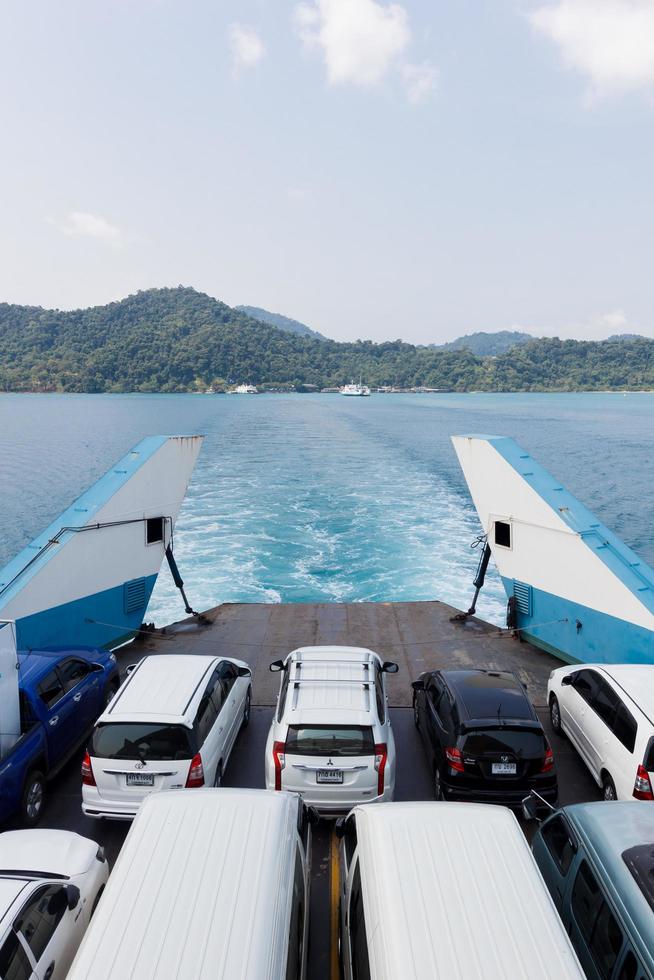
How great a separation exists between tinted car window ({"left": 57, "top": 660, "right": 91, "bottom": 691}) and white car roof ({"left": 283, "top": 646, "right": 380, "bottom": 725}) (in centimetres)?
281

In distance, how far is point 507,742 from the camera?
21.2 feet

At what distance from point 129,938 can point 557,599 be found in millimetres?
8818

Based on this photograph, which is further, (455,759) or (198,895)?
(455,759)

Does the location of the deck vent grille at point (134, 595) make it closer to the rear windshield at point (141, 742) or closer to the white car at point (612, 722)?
the rear windshield at point (141, 742)

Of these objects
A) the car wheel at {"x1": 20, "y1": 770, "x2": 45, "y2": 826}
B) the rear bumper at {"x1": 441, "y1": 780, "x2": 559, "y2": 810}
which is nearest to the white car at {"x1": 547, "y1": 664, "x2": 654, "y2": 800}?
the rear bumper at {"x1": 441, "y1": 780, "x2": 559, "y2": 810}

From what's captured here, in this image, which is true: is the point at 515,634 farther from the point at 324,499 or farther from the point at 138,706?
the point at 324,499

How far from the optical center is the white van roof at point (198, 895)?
3055mm

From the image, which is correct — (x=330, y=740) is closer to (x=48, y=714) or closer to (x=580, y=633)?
(x=48, y=714)

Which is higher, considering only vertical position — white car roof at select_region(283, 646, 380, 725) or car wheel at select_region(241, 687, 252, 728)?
white car roof at select_region(283, 646, 380, 725)

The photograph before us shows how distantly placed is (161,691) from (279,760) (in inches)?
61.7

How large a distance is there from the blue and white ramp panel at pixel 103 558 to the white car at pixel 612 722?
24.5 feet

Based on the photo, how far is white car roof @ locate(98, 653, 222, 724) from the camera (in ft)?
20.9

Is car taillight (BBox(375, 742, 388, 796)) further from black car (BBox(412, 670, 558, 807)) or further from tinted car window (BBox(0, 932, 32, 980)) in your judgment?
tinted car window (BBox(0, 932, 32, 980))

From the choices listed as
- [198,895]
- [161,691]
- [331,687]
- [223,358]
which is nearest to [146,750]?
[161,691]
